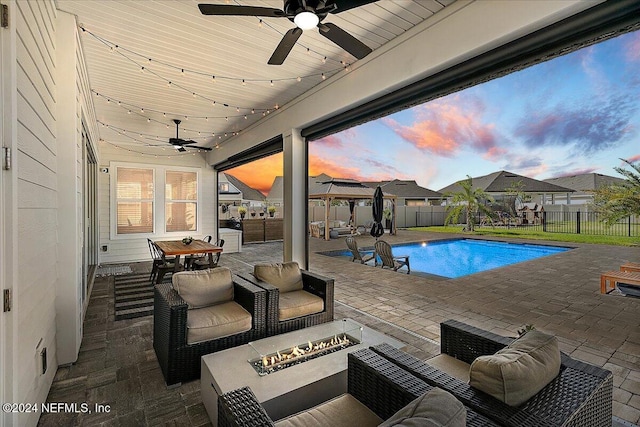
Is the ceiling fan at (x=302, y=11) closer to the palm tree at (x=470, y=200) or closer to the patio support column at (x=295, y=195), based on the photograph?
the patio support column at (x=295, y=195)

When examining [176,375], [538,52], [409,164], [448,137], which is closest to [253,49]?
[538,52]

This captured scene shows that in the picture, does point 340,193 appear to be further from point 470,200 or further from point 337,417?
point 337,417

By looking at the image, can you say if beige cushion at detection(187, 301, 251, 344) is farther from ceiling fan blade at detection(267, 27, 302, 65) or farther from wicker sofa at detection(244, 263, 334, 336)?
ceiling fan blade at detection(267, 27, 302, 65)

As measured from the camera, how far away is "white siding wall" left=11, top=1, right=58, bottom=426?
5.50 ft

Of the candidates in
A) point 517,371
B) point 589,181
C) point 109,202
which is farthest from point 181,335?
point 589,181

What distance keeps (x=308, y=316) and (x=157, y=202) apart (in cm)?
732

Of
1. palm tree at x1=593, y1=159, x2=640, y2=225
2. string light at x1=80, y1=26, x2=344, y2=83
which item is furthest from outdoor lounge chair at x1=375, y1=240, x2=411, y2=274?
string light at x1=80, y1=26, x2=344, y2=83

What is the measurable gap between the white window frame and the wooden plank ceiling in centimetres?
210

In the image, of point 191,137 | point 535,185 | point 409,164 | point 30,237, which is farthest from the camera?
point 409,164

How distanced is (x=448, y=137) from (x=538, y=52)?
10731 mm

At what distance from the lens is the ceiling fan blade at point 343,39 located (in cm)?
257

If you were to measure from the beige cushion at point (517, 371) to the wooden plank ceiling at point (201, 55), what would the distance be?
3139 mm

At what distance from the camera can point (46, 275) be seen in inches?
91.2

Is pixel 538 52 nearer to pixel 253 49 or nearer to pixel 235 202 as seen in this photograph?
pixel 253 49
